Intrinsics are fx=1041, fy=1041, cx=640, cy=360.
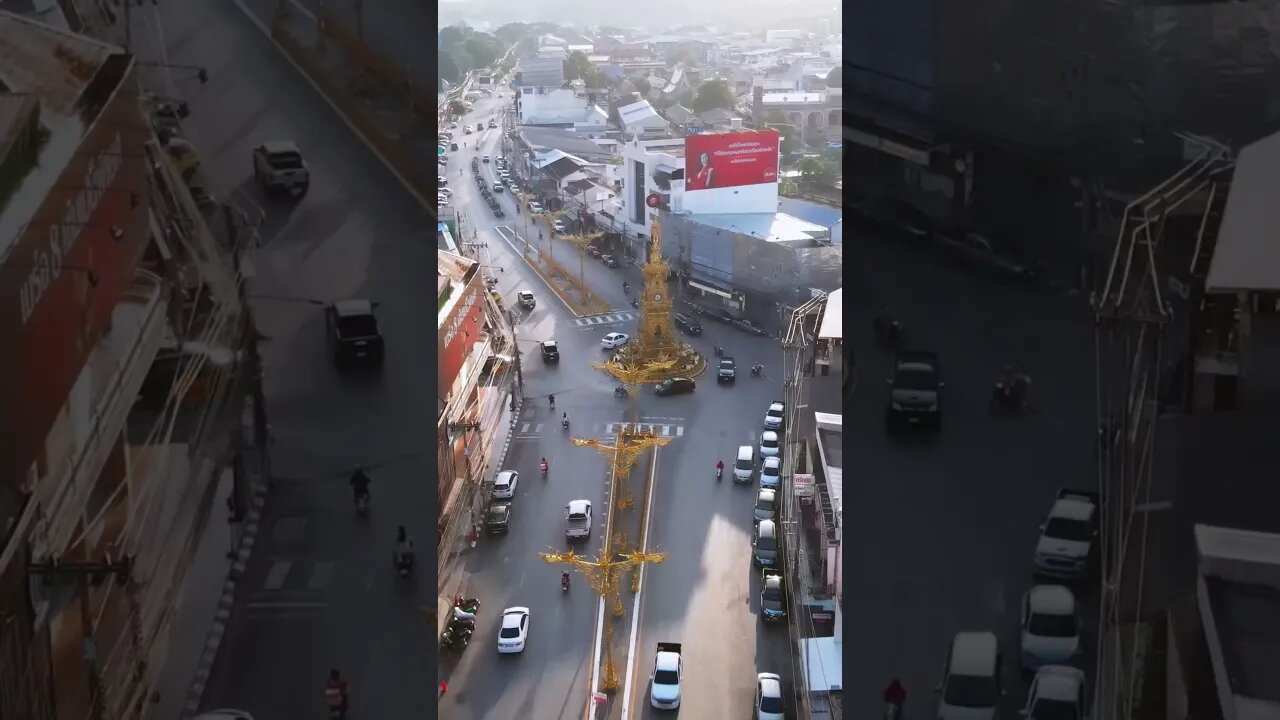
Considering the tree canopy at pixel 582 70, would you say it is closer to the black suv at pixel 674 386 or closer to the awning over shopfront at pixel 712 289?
the awning over shopfront at pixel 712 289

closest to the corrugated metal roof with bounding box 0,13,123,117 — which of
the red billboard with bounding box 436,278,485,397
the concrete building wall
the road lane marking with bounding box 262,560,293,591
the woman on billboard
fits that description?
the concrete building wall

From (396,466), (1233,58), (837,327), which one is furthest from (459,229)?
(1233,58)

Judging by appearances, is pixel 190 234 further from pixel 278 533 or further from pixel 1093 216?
pixel 1093 216

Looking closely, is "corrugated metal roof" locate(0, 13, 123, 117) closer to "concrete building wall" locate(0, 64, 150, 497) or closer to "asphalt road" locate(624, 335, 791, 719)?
"concrete building wall" locate(0, 64, 150, 497)

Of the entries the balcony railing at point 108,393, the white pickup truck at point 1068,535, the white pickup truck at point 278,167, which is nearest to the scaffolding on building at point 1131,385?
the white pickup truck at point 1068,535

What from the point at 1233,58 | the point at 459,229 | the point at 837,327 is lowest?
the point at 837,327

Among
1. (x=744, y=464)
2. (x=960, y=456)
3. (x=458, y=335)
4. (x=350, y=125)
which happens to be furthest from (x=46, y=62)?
(x=960, y=456)
